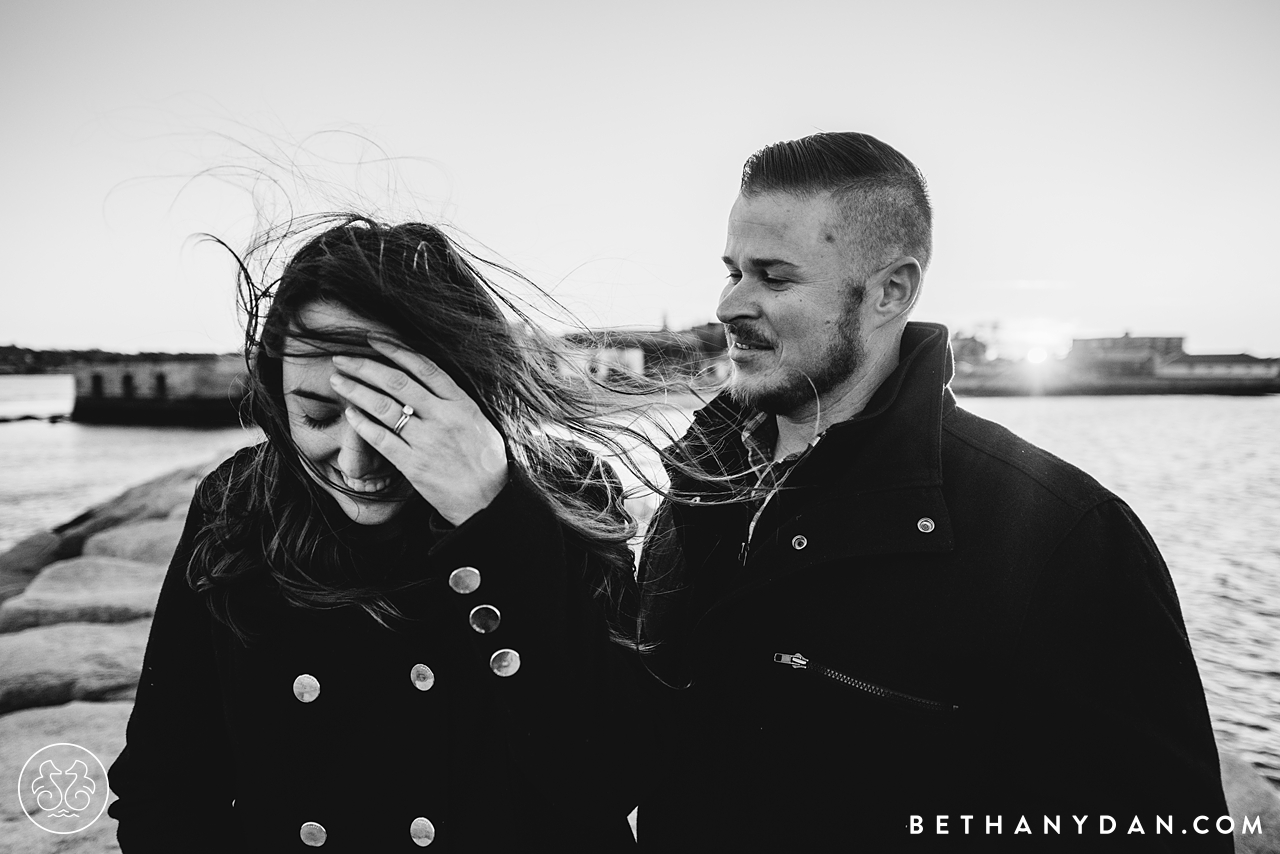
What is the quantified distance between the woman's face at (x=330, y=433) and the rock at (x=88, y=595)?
5408 millimetres

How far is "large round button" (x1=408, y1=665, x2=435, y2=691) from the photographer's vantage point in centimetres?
179

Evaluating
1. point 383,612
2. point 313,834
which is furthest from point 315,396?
point 313,834

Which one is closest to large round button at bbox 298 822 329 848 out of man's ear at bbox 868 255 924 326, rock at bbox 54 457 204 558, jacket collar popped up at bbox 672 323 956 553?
jacket collar popped up at bbox 672 323 956 553

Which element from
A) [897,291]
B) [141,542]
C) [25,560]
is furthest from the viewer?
[25,560]

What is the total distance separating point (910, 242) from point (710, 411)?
41.2 inches

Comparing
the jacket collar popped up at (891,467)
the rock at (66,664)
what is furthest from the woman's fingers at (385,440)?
the rock at (66,664)

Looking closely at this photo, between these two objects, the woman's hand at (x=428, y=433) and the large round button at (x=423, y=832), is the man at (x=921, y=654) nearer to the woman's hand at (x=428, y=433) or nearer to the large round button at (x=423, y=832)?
the large round button at (x=423, y=832)

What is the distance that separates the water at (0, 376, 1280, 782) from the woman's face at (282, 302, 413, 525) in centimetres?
126

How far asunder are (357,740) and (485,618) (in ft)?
1.94

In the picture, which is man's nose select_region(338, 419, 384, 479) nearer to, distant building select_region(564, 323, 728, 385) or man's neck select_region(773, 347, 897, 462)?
distant building select_region(564, 323, 728, 385)

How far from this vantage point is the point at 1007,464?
7.22 feet

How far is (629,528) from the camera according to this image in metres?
2.22

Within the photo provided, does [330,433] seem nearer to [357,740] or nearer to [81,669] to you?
[357,740]

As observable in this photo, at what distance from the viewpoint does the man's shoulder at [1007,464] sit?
2066 mm
